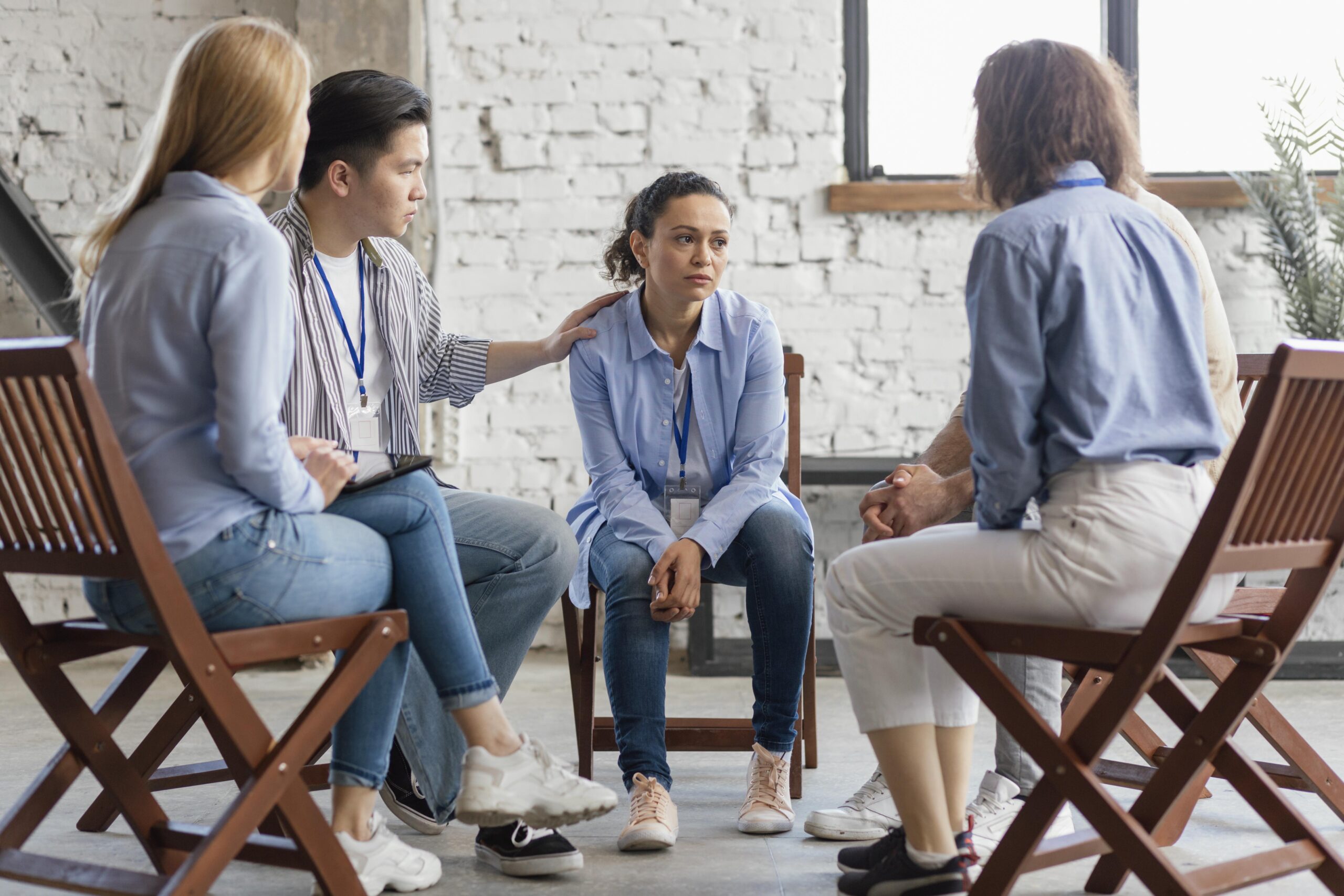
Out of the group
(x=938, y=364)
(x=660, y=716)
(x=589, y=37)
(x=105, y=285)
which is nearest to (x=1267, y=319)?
(x=938, y=364)

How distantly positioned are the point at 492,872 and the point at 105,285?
1132 mm

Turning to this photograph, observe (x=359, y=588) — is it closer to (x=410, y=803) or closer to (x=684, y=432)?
(x=410, y=803)

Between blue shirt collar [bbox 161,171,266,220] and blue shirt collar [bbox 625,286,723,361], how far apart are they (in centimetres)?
104

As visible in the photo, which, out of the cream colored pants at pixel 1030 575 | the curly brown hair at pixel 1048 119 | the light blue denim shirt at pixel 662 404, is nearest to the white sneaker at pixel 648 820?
the light blue denim shirt at pixel 662 404

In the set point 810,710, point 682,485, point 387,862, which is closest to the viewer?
point 387,862

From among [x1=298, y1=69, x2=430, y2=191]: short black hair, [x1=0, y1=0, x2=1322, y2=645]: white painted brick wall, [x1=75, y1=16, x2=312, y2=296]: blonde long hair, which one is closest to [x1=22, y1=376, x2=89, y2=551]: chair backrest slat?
[x1=75, y1=16, x2=312, y2=296]: blonde long hair

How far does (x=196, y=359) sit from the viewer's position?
1572 mm

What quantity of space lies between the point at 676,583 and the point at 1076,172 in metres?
1.00

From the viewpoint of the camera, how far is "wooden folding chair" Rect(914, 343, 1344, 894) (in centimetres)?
150

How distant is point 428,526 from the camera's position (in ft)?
5.88

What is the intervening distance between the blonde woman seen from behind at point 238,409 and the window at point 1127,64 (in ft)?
8.74

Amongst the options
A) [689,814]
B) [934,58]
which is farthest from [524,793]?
[934,58]

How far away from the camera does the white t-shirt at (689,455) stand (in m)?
2.55

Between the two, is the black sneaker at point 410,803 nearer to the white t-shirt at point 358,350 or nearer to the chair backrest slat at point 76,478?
the white t-shirt at point 358,350
